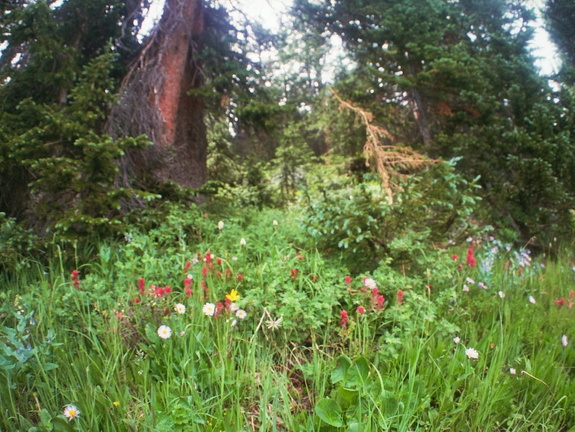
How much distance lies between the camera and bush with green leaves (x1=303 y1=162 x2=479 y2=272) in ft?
10.1

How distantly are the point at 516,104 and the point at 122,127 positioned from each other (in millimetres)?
5298

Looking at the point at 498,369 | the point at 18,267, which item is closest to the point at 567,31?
the point at 498,369

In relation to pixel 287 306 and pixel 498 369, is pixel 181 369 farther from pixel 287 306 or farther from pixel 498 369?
pixel 498 369

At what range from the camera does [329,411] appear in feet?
5.59

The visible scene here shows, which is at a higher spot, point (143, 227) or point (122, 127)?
point (122, 127)

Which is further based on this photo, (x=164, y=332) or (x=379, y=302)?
(x=379, y=302)

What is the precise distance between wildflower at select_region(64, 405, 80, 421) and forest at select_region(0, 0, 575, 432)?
0.05m

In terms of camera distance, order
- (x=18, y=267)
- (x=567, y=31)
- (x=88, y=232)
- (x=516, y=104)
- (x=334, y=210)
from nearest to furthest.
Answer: (x=18, y=267) < (x=334, y=210) < (x=88, y=232) < (x=516, y=104) < (x=567, y=31)

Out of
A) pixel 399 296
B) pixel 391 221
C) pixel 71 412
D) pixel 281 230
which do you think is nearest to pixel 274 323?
pixel 399 296

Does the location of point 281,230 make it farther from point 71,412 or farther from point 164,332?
point 71,412

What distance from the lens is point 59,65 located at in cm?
439

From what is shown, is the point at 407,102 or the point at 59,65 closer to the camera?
the point at 59,65

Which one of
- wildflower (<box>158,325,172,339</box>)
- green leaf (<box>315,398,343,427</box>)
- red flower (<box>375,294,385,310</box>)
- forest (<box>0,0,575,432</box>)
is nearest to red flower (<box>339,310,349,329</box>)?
forest (<box>0,0,575,432</box>)

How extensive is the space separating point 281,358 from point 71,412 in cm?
107
